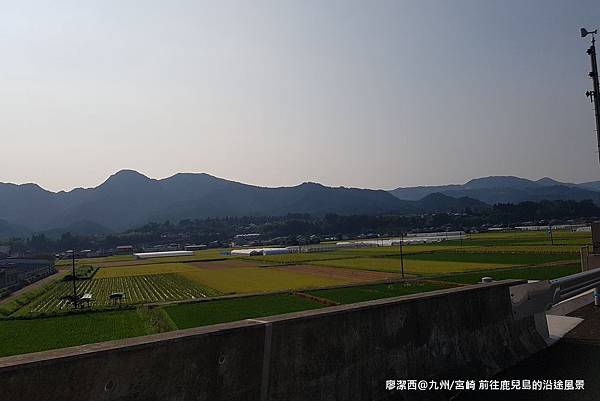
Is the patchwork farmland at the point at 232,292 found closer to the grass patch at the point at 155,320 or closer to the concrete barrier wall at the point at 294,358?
the grass patch at the point at 155,320

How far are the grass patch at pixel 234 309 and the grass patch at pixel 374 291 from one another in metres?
2.11

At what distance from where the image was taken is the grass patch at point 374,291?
33562 millimetres

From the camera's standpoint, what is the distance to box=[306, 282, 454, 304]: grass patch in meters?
33.6

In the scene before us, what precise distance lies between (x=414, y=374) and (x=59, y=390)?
3.89m

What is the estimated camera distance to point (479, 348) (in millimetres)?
6777

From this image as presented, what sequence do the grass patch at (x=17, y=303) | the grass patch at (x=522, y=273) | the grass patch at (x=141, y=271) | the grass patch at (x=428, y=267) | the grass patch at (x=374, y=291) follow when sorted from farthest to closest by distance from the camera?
the grass patch at (x=141, y=271), the grass patch at (x=428, y=267), the grass patch at (x=17, y=303), the grass patch at (x=522, y=273), the grass patch at (x=374, y=291)

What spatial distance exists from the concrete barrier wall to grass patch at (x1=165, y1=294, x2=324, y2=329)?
66.9 feet

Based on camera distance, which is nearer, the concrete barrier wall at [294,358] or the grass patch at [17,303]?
the concrete barrier wall at [294,358]

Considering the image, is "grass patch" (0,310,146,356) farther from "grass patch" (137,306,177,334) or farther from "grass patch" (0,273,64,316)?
"grass patch" (0,273,64,316)

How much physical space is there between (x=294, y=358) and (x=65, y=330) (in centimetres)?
2685

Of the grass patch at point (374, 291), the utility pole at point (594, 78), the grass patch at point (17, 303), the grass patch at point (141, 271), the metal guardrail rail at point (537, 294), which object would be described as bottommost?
the grass patch at point (141, 271)

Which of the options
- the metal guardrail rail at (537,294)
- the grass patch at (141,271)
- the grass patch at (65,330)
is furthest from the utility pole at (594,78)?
the grass patch at (141,271)

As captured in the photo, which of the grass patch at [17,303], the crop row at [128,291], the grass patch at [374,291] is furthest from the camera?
the crop row at [128,291]

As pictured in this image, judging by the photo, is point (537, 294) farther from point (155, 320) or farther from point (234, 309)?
point (234, 309)
